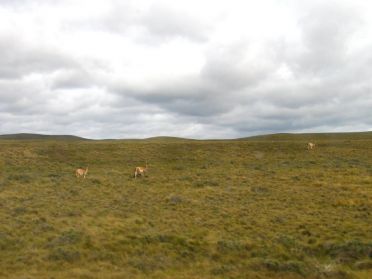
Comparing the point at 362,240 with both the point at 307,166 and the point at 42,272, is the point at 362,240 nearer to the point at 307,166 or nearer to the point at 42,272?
the point at 42,272

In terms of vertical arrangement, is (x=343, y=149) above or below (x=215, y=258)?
above

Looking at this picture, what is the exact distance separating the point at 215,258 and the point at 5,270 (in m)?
7.96

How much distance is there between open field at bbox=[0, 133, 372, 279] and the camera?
16.6 meters

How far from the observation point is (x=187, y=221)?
22.6 m

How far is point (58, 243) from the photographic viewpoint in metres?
18.8

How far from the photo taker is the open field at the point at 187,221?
1664 centimetres

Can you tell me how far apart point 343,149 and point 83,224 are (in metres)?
38.7

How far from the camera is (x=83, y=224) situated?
2156cm

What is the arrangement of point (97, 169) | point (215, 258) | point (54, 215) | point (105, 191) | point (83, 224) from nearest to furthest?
point (215, 258) → point (83, 224) → point (54, 215) → point (105, 191) → point (97, 169)

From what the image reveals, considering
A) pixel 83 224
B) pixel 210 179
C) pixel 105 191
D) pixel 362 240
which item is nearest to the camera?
pixel 362 240

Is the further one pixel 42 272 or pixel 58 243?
pixel 58 243

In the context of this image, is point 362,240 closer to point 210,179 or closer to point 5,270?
point 5,270

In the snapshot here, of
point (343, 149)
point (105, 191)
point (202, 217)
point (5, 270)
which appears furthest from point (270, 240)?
point (343, 149)

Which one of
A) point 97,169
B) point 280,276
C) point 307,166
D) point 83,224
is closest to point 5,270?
point 83,224
